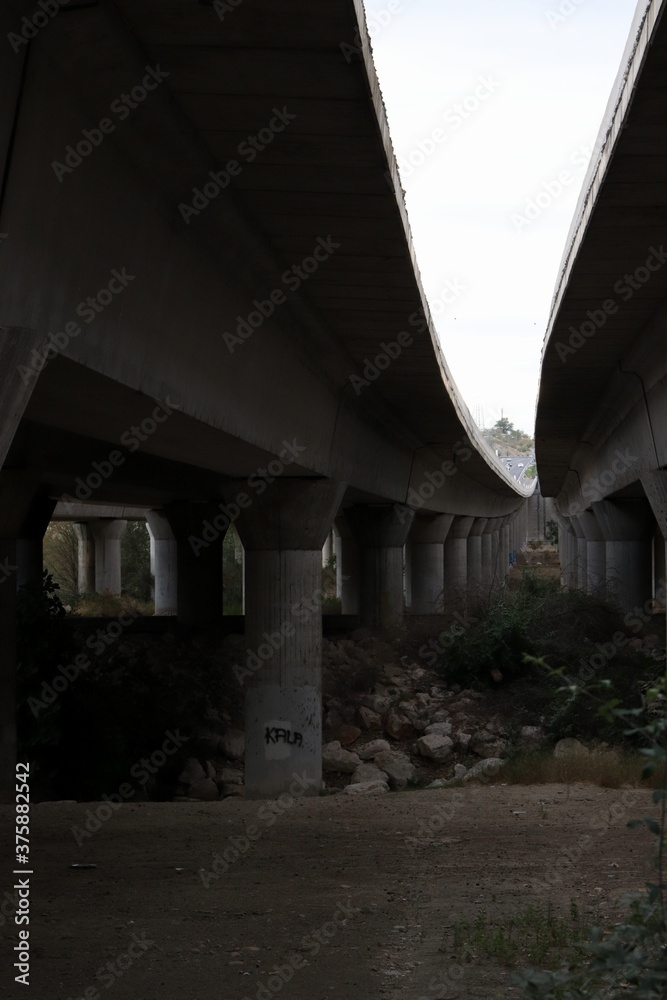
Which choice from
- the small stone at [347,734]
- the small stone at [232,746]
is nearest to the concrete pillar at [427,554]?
the small stone at [347,734]

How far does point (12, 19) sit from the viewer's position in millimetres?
4531

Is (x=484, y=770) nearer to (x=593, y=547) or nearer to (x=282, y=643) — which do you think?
(x=282, y=643)

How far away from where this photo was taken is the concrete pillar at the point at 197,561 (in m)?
26.5

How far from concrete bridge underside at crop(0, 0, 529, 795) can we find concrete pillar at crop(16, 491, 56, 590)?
9.15 m

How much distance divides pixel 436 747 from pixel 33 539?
14595 millimetres

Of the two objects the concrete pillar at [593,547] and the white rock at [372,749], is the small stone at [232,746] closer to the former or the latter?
the white rock at [372,749]

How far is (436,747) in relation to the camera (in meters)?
15.7

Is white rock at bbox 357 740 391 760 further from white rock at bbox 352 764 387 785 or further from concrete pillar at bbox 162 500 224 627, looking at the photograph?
concrete pillar at bbox 162 500 224 627

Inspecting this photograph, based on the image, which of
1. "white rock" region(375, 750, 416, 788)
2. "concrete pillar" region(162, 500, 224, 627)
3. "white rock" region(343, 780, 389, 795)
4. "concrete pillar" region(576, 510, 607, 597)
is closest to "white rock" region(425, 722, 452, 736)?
"white rock" region(375, 750, 416, 788)

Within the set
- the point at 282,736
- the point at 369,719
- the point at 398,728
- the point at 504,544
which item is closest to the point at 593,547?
the point at 369,719

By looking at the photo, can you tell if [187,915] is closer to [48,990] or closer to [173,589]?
[48,990]

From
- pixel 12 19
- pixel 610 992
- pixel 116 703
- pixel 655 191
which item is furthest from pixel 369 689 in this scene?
pixel 12 19

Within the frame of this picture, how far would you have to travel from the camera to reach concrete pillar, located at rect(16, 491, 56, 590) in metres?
24.5

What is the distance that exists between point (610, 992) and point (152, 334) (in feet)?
15.0
